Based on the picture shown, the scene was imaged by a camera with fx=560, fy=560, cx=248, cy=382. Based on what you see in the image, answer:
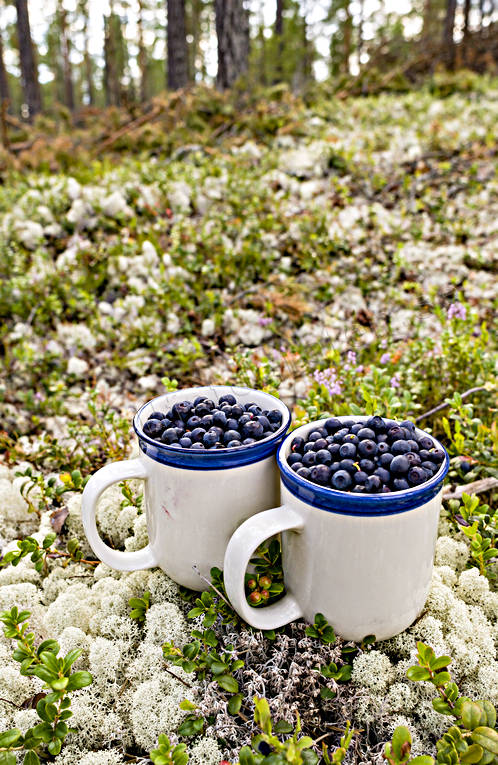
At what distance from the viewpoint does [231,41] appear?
258 inches

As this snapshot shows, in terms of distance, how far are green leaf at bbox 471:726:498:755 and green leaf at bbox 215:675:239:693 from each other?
447 millimetres

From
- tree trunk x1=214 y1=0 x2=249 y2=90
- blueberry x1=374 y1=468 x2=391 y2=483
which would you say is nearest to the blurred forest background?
tree trunk x1=214 y1=0 x2=249 y2=90

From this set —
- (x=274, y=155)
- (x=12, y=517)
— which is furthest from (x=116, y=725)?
(x=274, y=155)

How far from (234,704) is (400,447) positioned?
0.62 m

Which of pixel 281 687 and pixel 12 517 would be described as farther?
pixel 12 517

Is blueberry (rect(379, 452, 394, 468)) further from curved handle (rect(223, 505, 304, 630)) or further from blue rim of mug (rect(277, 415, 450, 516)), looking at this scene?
curved handle (rect(223, 505, 304, 630))

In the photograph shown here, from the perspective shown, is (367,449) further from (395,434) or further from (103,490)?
(103,490)

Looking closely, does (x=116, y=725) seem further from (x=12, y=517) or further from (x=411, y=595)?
(x=12, y=517)

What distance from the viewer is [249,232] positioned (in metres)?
3.73

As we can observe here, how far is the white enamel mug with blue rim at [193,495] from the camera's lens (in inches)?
48.2

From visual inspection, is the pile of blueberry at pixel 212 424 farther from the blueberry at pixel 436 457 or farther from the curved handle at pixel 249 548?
the blueberry at pixel 436 457

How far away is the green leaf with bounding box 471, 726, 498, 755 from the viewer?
0.98 meters

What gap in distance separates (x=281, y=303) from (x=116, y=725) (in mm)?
2403

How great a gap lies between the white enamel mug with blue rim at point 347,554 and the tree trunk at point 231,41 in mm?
6661
